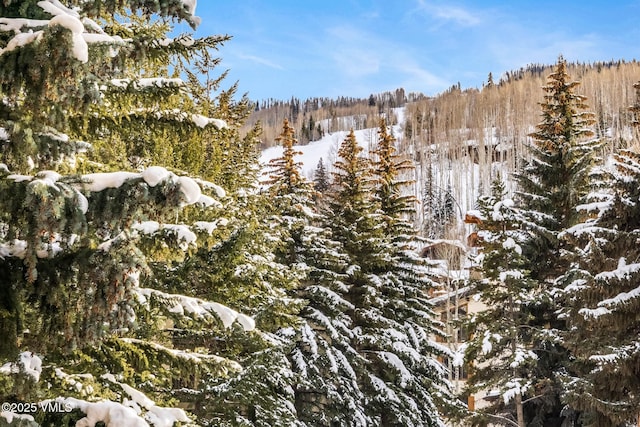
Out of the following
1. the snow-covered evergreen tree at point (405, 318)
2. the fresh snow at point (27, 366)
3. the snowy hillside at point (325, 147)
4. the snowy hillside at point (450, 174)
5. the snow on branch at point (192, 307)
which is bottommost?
the snow-covered evergreen tree at point (405, 318)

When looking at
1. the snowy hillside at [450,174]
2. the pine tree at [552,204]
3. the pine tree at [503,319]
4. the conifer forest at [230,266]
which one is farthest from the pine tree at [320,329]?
the snowy hillside at [450,174]

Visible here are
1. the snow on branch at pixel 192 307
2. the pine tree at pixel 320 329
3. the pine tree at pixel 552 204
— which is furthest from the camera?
the pine tree at pixel 552 204

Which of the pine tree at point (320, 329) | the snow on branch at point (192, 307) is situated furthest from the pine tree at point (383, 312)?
the snow on branch at point (192, 307)

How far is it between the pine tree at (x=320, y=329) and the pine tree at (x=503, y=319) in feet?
11.6

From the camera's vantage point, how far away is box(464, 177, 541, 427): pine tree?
1593 cm

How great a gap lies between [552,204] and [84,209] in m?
17.6

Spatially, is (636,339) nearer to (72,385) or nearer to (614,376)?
(614,376)

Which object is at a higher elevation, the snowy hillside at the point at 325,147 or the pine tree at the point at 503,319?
the snowy hillside at the point at 325,147

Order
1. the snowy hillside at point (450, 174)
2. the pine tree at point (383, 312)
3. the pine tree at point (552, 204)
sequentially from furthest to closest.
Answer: the snowy hillside at point (450, 174)
the pine tree at point (383, 312)
the pine tree at point (552, 204)

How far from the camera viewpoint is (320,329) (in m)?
17.1

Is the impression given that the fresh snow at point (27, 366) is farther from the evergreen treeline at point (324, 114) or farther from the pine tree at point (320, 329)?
the evergreen treeline at point (324, 114)

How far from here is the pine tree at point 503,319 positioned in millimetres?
15930

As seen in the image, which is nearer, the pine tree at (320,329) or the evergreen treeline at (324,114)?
the pine tree at (320,329)

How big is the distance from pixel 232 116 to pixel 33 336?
9.85 meters
